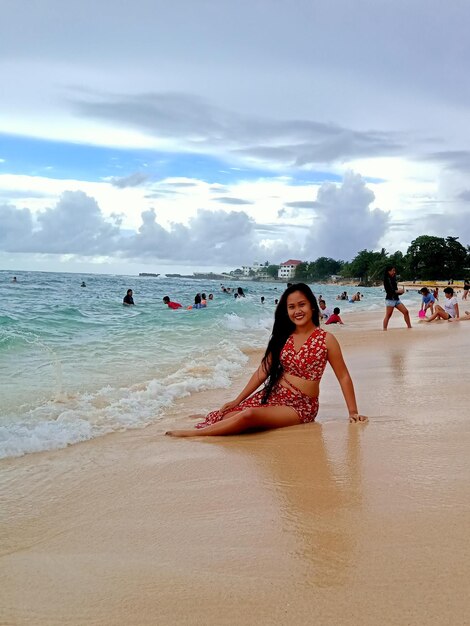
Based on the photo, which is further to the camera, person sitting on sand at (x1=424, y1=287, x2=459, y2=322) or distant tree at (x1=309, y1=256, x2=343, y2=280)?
distant tree at (x1=309, y1=256, x2=343, y2=280)

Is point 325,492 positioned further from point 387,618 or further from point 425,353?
point 425,353

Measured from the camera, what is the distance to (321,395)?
6602mm

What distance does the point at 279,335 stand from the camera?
17.2 ft

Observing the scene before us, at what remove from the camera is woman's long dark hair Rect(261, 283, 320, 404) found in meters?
5.10

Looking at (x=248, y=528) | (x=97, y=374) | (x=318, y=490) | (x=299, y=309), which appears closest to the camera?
(x=248, y=528)

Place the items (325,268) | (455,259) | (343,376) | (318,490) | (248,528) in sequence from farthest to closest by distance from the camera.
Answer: (325,268) < (455,259) < (343,376) < (318,490) < (248,528)

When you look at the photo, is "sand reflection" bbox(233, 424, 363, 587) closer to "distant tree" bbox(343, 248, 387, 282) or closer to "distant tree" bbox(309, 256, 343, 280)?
"distant tree" bbox(343, 248, 387, 282)

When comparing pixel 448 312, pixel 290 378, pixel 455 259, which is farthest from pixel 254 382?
pixel 455 259

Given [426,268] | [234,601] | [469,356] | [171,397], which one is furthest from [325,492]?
[426,268]

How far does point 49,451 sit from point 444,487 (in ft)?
9.79

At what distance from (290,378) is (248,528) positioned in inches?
96.5

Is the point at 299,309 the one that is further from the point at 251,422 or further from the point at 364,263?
the point at 364,263

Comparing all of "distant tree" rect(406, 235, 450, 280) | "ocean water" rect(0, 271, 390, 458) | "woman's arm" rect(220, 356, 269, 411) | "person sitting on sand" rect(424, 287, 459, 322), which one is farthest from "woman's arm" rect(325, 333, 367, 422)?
"distant tree" rect(406, 235, 450, 280)

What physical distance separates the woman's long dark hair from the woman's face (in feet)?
0.11
